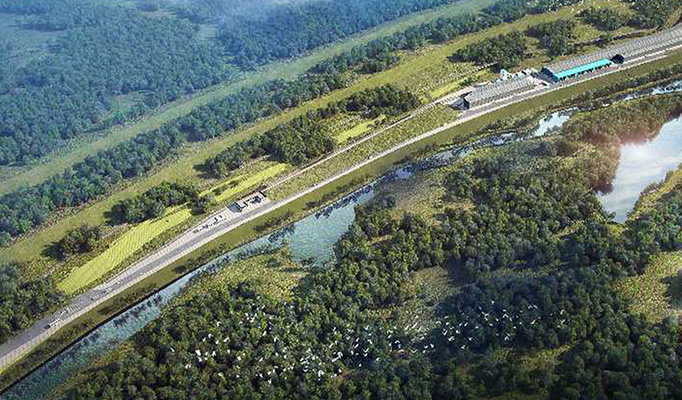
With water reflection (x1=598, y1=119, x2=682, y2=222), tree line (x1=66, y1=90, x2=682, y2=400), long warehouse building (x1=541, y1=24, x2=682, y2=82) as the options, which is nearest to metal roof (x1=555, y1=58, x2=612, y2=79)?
long warehouse building (x1=541, y1=24, x2=682, y2=82)

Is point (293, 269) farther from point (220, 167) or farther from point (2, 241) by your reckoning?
point (2, 241)

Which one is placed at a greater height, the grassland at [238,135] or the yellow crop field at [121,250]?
the grassland at [238,135]

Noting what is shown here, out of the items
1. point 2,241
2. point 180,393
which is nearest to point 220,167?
point 2,241

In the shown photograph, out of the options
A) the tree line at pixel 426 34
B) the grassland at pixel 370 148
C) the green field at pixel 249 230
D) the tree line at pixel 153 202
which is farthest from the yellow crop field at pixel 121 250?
the tree line at pixel 426 34

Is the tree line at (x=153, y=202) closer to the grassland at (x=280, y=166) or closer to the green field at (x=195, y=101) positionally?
the grassland at (x=280, y=166)

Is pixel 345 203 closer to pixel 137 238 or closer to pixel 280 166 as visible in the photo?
pixel 280 166

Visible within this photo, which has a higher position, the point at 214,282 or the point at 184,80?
the point at 184,80
